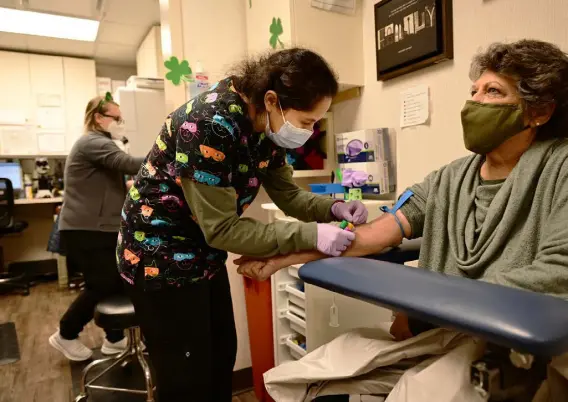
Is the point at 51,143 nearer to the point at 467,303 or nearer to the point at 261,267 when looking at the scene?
the point at 261,267

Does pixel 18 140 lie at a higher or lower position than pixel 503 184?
higher

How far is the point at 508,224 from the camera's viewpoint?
3.11 ft

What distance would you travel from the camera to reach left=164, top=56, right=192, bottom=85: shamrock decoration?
198 centimetres

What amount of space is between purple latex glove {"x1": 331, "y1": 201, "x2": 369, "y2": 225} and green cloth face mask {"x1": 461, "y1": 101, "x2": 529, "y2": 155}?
1.21 feet

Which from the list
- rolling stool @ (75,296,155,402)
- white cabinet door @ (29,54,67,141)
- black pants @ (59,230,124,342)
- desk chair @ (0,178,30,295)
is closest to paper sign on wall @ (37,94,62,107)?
white cabinet door @ (29,54,67,141)

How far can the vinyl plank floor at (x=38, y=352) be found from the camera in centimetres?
213

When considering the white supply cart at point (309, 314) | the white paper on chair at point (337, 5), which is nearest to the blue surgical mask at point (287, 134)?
the white supply cart at point (309, 314)

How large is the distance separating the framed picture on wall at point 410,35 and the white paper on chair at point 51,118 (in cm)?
401

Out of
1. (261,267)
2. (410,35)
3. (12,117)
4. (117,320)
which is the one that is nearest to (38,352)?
(117,320)

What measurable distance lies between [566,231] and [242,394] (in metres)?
1.75

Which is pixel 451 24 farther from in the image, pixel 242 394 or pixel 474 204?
pixel 242 394

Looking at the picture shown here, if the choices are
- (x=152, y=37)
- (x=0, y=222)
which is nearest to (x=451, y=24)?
(x=152, y=37)

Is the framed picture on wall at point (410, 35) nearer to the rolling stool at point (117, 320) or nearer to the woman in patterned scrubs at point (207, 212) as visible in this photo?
the woman in patterned scrubs at point (207, 212)

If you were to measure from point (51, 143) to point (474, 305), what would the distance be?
194 inches
